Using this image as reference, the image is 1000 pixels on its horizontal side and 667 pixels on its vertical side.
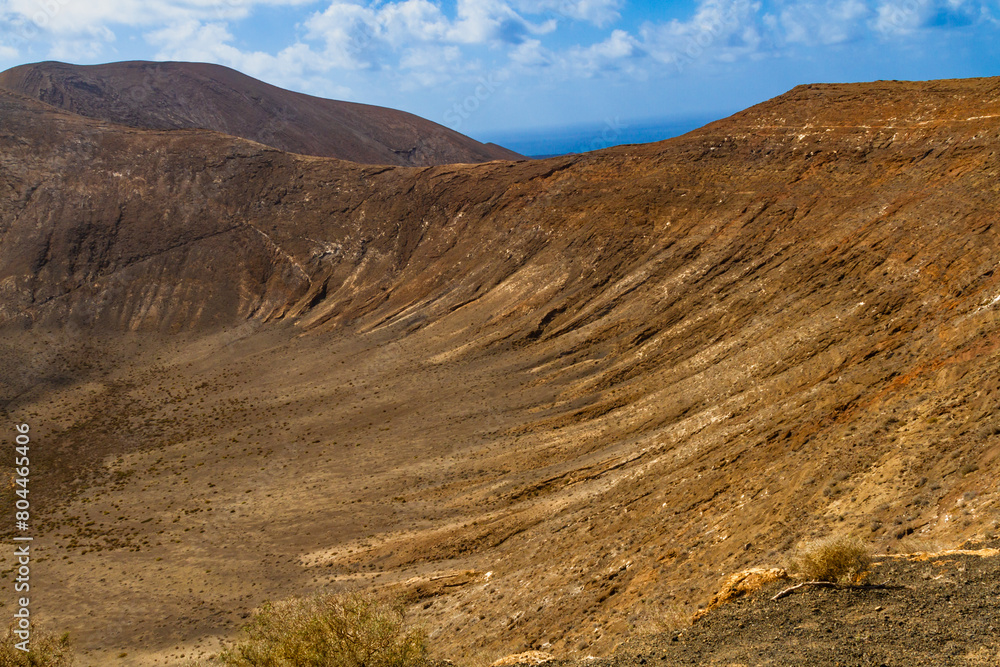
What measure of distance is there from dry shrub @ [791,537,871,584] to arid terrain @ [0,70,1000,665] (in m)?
0.80

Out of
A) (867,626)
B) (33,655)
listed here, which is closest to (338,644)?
(33,655)

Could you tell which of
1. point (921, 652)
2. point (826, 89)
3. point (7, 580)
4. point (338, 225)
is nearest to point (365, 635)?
point (921, 652)

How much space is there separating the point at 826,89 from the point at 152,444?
43.3m

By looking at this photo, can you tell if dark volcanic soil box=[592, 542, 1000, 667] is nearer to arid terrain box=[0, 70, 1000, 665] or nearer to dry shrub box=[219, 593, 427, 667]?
arid terrain box=[0, 70, 1000, 665]

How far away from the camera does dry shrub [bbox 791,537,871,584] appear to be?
9719 millimetres

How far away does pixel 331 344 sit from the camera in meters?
41.3

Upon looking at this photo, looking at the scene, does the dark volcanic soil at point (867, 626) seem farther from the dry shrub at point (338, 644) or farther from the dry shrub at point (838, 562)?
the dry shrub at point (338, 644)

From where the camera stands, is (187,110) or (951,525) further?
(187,110)

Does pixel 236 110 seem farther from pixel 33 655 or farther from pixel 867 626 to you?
pixel 867 626

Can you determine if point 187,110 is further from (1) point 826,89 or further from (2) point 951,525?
(2) point 951,525

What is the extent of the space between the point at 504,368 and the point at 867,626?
25.7 meters

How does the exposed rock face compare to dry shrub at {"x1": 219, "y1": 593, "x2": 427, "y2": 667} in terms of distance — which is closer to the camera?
dry shrub at {"x1": 219, "y1": 593, "x2": 427, "y2": 667}

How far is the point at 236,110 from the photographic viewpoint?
96750 mm

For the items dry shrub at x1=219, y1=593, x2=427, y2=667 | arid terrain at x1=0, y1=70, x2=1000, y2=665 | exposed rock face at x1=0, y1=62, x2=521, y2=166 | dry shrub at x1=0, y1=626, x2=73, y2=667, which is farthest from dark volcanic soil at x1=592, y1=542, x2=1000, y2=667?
exposed rock face at x1=0, y1=62, x2=521, y2=166
